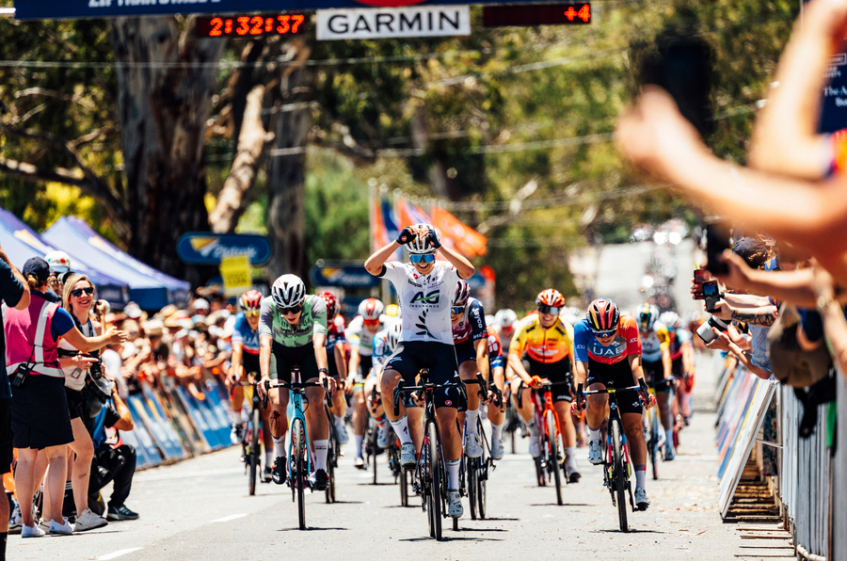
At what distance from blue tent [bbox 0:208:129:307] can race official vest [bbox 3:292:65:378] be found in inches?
273

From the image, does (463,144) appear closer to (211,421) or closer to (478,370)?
(211,421)

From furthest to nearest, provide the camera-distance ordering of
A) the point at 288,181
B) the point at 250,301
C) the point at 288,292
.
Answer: the point at 288,181, the point at 250,301, the point at 288,292

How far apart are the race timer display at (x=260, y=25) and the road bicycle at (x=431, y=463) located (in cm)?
639

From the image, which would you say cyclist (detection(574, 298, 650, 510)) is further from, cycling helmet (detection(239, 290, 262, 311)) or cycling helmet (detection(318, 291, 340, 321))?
cycling helmet (detection(318, 291, 340, 321))

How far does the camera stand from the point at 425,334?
10.9 metres

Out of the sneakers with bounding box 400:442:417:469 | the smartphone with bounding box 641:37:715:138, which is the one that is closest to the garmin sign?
the sneakers with bounding box 400:442:417:469

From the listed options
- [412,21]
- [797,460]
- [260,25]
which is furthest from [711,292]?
[260,25]

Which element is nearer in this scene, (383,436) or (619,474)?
(619,474)

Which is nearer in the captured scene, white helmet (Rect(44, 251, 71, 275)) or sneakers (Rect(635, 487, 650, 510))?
sneakers (Rect(635, 487, 650, 510))

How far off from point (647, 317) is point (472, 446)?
6.34 meters

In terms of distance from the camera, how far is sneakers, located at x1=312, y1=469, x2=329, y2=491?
453 inches

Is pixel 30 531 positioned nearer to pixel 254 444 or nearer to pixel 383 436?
pixel 254 444

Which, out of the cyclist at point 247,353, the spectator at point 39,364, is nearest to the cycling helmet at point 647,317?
the cyclist at point 247,353

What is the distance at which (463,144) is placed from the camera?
36.8 m
